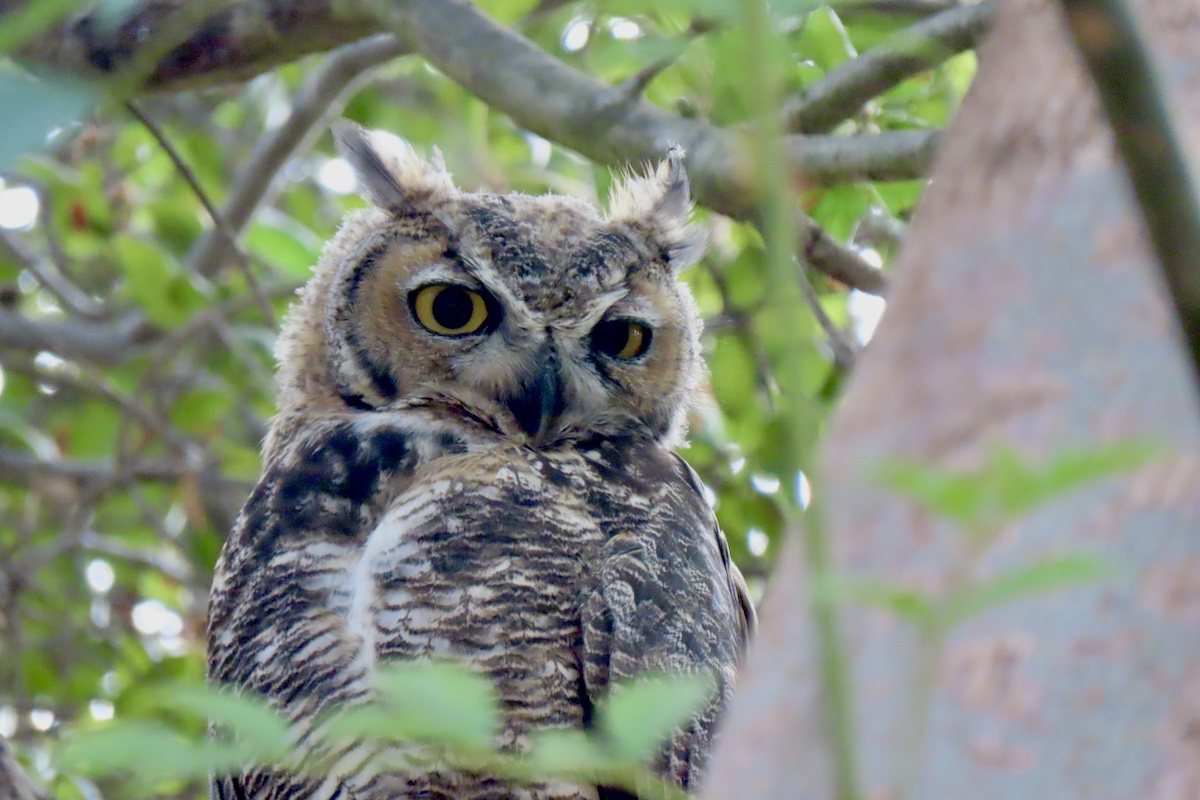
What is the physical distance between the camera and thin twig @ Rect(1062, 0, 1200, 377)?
27.1 inches

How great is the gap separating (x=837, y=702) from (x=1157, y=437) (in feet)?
0.63

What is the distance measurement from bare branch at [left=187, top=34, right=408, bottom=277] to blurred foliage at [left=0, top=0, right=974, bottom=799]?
8 centimetres

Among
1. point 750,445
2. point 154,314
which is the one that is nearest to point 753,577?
point 750,445

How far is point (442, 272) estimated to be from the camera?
8.63 ft

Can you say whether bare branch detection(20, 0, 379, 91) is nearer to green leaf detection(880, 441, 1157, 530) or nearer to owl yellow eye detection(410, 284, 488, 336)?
owl yellow eye detection(410, 284, 488, 336)

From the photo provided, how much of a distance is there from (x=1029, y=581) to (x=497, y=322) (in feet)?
6.94

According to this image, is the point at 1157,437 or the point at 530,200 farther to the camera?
the point at 530,200

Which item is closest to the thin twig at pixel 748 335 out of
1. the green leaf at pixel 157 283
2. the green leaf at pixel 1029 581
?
the green leaf at pixel 157 283

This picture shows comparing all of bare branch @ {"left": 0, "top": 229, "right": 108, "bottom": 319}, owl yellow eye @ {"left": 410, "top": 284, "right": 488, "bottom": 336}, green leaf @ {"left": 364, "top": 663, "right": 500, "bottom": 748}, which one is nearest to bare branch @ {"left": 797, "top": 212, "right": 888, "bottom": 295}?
owl yellow eye @ {"left": 410, "top": 284, "right": 488, "bottom": 336}

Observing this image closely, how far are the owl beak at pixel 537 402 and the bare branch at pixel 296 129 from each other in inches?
47.5

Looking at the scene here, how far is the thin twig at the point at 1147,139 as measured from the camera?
69cm

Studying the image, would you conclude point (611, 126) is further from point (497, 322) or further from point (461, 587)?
point (461, 587)

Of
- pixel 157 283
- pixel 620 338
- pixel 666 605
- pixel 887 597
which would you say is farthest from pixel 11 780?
pixel 157 283

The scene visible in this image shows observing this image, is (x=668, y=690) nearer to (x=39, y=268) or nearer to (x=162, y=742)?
(x=162, y=742)
